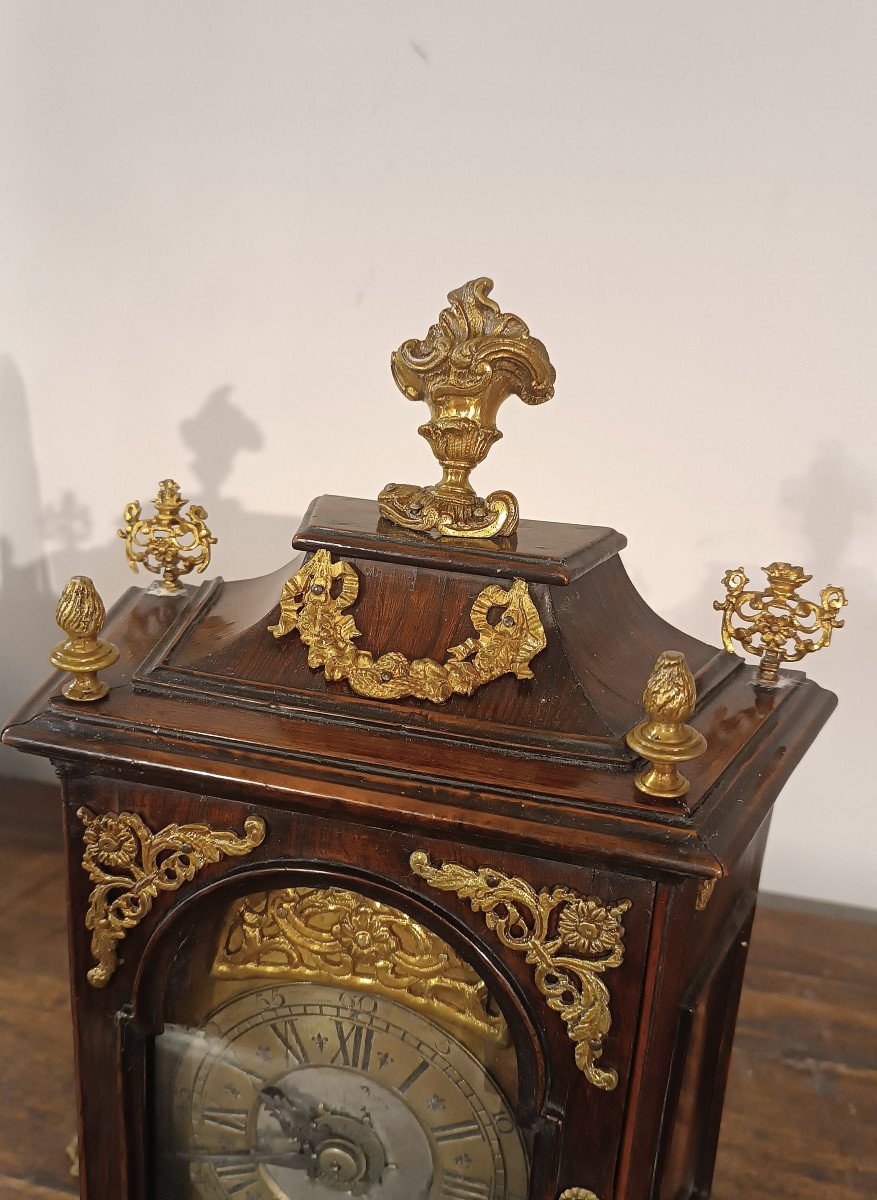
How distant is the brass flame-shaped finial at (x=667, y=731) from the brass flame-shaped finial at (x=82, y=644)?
1.25ft

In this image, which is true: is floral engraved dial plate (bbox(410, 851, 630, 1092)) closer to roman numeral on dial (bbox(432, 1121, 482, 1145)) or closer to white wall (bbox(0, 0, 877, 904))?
roman numeral on dial (bbox(432, 1121, 482, 1145))

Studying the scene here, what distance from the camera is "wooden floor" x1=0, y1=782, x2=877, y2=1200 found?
1057mm

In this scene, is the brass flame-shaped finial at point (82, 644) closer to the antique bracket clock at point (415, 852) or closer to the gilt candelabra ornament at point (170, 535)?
the antique bracket clock at point (415, 852)

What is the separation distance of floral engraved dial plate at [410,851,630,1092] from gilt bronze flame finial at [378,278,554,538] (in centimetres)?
25

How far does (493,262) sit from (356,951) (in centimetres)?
86

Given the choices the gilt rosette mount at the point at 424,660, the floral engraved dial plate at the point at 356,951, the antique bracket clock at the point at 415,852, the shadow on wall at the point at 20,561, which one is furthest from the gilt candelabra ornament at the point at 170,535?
the shadow on wall at the point at 20,561

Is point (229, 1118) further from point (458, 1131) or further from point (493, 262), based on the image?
point (493, 262)

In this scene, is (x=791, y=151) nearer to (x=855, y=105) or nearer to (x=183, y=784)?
(x=855, y=105)

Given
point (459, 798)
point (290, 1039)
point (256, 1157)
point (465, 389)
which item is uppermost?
point (465, 389)

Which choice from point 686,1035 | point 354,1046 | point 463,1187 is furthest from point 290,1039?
point 686,1035

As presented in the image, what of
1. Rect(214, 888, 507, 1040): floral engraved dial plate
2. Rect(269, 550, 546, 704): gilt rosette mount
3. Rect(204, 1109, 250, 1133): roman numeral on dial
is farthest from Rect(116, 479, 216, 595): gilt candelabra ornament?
Rect(204, 1109, 250, 1133): roman numeral on dial

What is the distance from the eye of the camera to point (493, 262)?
1384 mm

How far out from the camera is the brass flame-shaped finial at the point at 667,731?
2.35ft

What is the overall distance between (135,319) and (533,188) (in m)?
0.54
